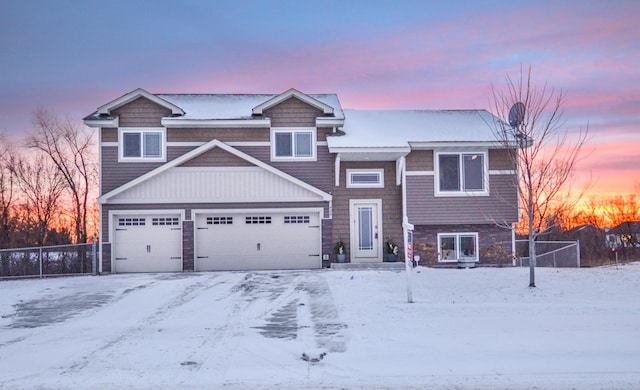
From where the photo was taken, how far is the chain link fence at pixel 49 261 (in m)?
19.4

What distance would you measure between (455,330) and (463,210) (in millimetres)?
11491

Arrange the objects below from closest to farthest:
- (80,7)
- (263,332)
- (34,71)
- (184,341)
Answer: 1. (184,341)
2. (263,332)
3. (80,7)
4. (34,71)

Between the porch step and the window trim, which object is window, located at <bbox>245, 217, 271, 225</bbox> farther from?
the window trim

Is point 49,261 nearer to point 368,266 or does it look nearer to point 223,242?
point 223,242

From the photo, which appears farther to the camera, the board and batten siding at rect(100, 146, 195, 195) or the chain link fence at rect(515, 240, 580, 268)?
the chain link fence at rect(515, 240, 580, 268)

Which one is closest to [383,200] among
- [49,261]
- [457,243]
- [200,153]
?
[457,243]

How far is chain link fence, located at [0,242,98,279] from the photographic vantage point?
63.6 feet

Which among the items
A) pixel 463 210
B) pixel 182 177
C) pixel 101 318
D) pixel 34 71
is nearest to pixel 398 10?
pixel 463 210

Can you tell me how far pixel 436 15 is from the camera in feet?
61.3

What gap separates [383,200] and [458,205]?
2.88 metres

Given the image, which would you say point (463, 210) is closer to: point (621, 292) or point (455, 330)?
point (621, 292)

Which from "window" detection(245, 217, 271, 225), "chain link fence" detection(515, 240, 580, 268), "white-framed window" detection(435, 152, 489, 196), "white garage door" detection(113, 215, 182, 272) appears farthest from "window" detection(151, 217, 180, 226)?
"chain link fence" detection(515, 240, 580, 268)

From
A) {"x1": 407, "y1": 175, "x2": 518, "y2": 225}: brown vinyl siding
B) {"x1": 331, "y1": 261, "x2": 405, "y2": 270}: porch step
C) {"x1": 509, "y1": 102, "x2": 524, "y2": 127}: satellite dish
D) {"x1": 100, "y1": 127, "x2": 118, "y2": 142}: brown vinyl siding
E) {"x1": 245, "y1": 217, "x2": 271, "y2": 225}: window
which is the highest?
{"x1": 100, "y1": 127, "x2": 118, "y2": 142}: brown vinyl siding

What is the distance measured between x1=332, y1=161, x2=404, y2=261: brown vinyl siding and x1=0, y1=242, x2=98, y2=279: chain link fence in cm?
912
